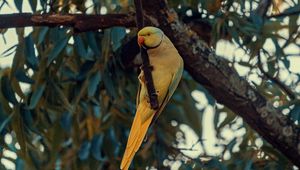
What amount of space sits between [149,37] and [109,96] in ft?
3.18

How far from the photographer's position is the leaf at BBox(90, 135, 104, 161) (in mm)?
Result: 2309

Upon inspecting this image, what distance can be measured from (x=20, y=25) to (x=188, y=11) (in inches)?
25.5

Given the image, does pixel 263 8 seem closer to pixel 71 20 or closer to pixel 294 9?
pixel 294 9

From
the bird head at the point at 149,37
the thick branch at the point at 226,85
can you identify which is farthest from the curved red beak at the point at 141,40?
the thick branch at the point at 226,85

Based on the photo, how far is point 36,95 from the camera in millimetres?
2020

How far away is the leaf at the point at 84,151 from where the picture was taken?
232cm

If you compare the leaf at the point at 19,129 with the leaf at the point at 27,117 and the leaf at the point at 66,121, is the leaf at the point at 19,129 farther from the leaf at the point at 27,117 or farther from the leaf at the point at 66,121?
the leaf at the point at 66,121

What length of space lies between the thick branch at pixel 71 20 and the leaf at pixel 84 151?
684mm

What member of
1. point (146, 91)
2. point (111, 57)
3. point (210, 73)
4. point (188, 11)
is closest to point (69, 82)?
point (111, 57)

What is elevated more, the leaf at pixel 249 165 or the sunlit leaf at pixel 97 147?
the leaf at pixel 249 165

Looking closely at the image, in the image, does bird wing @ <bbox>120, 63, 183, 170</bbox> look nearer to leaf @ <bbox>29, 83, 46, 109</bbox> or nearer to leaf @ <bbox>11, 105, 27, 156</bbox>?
leaf @ <bbox>11, 105, 27, 156</bbox>

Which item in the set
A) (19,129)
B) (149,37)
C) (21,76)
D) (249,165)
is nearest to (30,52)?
(21,76)

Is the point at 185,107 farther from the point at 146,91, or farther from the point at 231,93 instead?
the point at 146,91

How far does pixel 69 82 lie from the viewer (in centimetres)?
226
